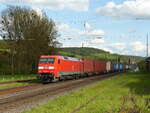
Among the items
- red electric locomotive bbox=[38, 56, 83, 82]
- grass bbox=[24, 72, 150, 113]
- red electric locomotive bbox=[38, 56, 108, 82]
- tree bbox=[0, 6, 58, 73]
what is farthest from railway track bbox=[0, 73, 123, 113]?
tree bbox=[0, 6, 58, 73]

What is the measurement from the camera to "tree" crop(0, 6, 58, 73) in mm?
54719

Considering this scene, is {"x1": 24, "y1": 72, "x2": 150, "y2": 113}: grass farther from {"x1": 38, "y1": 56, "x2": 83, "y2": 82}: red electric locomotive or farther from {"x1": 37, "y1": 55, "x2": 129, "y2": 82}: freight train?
{"x1": 37, "y1": 55, "x2": 129, "y2": 82}: freight train

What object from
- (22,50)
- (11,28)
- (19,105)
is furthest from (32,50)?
(19,105)

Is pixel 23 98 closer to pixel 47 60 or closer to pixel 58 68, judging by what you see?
pixel 58 68

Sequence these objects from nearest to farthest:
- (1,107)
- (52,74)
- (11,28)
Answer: (1,107) < (52,74) < (11,28)

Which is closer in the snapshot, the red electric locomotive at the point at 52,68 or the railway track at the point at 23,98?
the railway track at the point at 23,98

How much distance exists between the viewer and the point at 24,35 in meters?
55.4

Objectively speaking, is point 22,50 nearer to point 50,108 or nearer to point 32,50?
point 32,50

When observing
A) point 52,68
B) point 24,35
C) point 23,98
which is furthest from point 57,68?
point 24,35

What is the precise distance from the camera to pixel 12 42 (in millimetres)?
54812

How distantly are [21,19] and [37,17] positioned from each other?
13.3 feet

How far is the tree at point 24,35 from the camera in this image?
54.7 metres

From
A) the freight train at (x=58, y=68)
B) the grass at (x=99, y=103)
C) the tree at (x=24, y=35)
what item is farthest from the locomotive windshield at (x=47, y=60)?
the tree at (x=24, y=35)

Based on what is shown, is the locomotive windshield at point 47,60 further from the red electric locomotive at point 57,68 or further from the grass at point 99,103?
the grass at point 99,103
